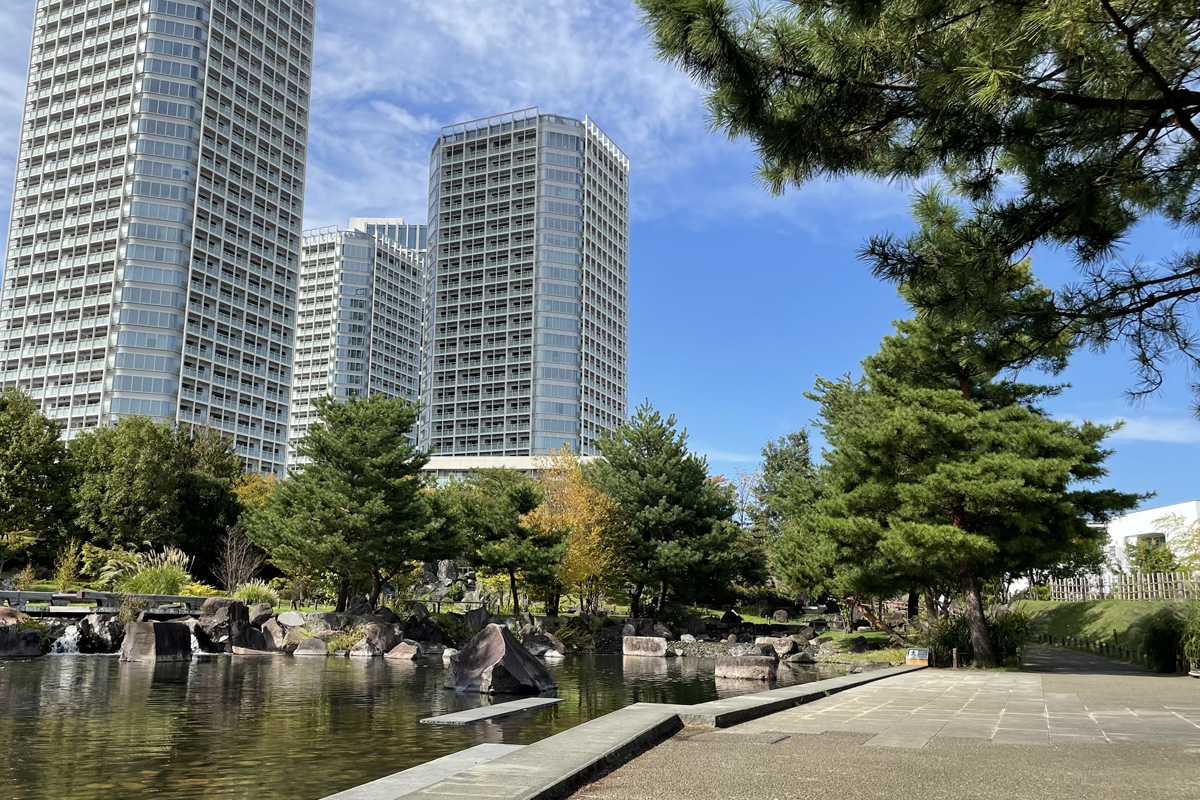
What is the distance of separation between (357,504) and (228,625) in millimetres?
7072

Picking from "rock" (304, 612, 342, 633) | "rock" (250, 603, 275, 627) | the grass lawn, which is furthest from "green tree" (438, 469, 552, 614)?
the grass lawn

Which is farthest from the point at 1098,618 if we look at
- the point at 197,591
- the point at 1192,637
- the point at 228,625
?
the point at 197,591

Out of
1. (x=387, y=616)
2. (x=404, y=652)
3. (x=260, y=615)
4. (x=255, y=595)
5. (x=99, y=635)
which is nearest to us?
(x=99, y=635)

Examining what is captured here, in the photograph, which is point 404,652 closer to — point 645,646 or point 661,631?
point 645,646

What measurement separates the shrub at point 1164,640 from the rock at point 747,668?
28.2ft

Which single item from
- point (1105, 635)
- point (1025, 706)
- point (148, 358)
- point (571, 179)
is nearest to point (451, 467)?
point (148, 358)

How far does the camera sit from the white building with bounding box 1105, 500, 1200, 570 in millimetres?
45188

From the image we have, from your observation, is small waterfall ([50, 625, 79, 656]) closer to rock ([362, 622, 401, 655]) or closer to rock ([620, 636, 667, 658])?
rock ([362, 622, 401, 655])

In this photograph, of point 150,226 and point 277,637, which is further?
point 150,226

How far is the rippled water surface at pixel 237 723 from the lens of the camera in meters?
7.73

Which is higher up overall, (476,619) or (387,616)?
(387,616)

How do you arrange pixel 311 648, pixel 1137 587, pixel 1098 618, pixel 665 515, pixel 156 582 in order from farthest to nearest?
pixel 665 515
pixel 156 582
pixel 1137 587
pixel 1098 618
pixel 311 648

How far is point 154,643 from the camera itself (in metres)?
21.7

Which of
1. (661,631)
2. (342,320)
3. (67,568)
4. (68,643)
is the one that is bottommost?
(661,631)
